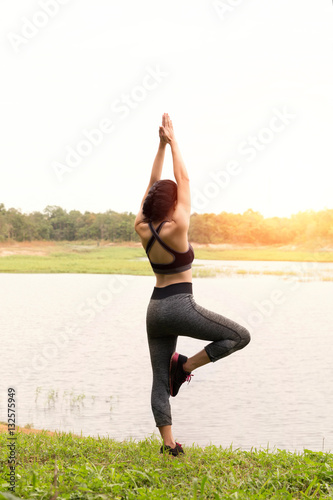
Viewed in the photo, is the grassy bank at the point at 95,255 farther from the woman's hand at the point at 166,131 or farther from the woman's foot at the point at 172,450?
the woman's foot at the point at 172,450

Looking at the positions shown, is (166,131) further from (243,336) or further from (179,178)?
(243,336)

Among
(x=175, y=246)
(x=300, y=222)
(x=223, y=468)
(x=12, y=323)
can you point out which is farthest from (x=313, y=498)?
(x=300, y=222)

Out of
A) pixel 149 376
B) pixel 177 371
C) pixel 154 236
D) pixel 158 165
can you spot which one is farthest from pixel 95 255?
pixel 154 236

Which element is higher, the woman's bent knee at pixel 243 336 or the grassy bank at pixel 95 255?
the woman's bent knee at pixel 243 336

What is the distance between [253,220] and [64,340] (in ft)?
123

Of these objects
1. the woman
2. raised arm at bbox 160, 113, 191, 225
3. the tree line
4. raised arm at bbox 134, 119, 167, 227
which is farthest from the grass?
the tree line

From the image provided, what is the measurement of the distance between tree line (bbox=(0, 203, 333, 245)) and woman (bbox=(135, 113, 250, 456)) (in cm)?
4344

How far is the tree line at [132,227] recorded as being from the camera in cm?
4853

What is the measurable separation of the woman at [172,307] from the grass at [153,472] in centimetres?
34

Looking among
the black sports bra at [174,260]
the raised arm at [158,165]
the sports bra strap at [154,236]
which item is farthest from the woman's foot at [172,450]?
the raised arm at [158,165]

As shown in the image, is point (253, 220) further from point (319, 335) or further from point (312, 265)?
point (319, 335)

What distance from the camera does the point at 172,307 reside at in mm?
4051

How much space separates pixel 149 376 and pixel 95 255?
38.6 metres

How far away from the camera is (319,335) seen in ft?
47.3
